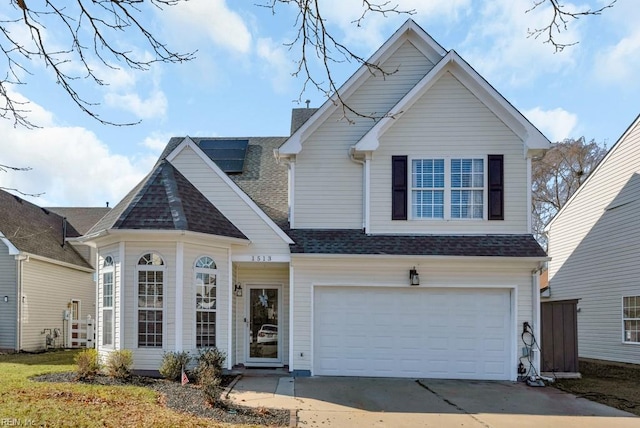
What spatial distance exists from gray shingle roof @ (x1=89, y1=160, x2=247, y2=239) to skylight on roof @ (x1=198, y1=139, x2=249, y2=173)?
293cm

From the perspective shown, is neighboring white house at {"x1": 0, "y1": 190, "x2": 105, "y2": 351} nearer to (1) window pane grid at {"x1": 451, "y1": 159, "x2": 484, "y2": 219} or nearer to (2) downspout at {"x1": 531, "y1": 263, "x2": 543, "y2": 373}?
(1) window pane grid at {"x1": 451, "y1": 159, "x2": 484, "y2": 219}

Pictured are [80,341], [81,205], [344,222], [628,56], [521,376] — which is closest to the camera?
[628,56]

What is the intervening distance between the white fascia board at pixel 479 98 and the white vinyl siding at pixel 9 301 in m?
13.4

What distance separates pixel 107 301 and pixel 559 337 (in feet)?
35.3

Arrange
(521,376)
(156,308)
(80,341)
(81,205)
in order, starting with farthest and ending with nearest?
(81,205) → (80,341) → (521,376) → (156,308)

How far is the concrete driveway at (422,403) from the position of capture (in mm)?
7656

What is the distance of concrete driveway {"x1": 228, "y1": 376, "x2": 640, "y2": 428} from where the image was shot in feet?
25.1

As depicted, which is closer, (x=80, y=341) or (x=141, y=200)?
(x=141, y=200)

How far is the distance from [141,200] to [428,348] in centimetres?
748

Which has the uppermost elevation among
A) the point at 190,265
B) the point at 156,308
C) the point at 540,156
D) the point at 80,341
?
the point at 540,156

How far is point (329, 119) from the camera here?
1227 cm

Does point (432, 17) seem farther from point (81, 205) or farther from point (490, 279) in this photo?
point (81, 205)

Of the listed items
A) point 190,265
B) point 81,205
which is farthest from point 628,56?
point 81,205

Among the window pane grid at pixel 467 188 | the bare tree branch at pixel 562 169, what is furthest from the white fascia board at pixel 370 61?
the bare tree branch at pixel 562 169
